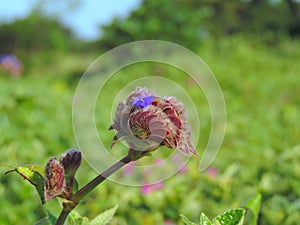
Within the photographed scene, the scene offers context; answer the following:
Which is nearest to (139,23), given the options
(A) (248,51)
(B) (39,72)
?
(A) (248,51)

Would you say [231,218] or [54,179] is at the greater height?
[54,179]

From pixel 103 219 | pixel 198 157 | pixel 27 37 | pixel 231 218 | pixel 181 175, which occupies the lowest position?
pixel 231 218

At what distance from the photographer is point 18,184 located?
5.46 feet

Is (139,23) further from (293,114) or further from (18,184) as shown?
(18,184)

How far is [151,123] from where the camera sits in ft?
2.41

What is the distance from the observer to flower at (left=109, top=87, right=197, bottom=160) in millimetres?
737

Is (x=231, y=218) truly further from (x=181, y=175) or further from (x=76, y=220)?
(x=181, y=175)

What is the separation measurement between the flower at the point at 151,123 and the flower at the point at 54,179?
3.6 inches

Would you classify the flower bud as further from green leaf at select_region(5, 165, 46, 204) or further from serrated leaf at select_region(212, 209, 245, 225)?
serrated leaf at select_region(212, 209, 245, 225)

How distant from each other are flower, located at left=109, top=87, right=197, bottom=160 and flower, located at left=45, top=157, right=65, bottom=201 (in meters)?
0.09

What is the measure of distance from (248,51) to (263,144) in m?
7.28

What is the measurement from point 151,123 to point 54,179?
158 millimetres

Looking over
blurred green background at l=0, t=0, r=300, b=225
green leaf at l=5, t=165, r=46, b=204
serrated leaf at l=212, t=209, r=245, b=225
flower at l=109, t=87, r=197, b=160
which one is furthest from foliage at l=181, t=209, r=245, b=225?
blurred green background at l=0, t=0, r=300, b=225

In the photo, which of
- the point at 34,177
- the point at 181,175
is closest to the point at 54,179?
the point at 34,177
